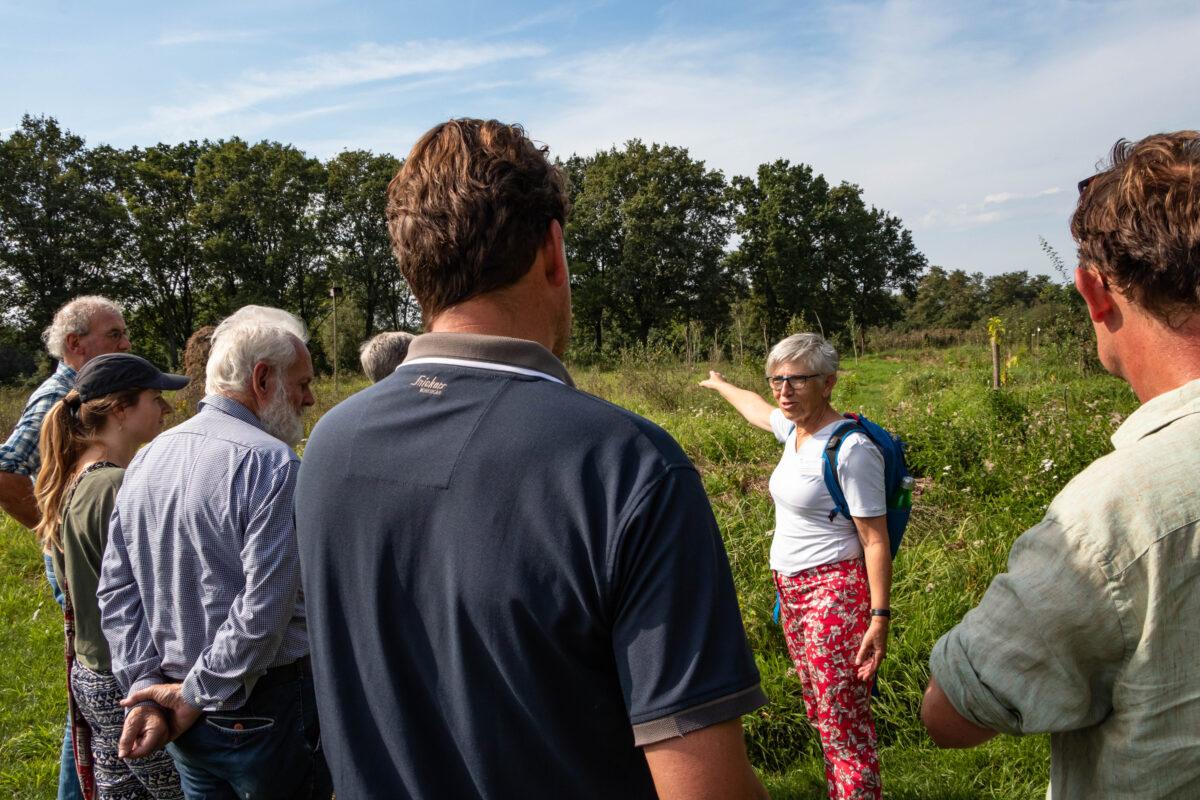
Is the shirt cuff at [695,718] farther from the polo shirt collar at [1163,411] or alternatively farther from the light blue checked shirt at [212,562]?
the light blue checked shirt at [212,562]

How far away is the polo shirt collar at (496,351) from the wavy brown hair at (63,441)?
205 cm

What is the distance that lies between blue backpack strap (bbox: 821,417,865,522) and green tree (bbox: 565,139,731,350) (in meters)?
41.7

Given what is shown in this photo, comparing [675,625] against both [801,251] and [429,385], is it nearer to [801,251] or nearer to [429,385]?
[429,385]

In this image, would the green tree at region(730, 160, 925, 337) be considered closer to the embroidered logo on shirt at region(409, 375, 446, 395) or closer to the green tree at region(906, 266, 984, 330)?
the green tree at region(906, 266, 984, 330)

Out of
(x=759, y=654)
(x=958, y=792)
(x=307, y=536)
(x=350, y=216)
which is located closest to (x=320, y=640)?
(x=307, y=536)

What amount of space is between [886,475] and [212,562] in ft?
8.21

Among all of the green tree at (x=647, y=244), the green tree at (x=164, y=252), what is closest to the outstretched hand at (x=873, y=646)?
the green tree at (x=647, y=244)

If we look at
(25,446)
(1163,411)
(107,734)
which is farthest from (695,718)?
(25,446)

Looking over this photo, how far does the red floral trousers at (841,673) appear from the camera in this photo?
299cm

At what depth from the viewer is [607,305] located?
4794cm

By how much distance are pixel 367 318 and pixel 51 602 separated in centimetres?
4131

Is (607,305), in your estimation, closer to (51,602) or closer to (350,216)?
(350,216)

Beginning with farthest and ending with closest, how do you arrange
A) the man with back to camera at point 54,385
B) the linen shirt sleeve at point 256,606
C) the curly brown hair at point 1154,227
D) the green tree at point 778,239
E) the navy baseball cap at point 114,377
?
1. the green tree at point 778,239
2. the man with back to camera at point 54,385
3. the navy baseball cap at point 114,377
4. the linen shirt sleeve at point 256,606
5. the curly brown hair at point 1154,227

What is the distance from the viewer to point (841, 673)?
9.93 ft
